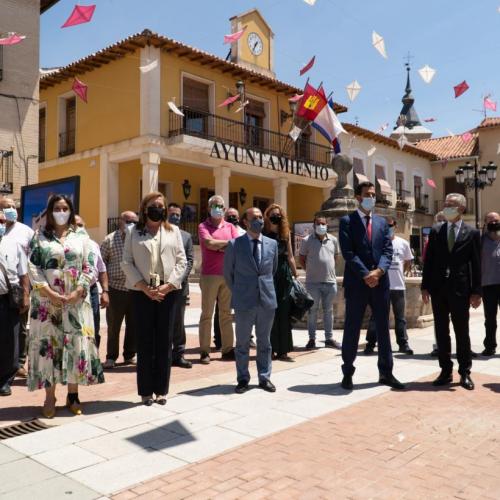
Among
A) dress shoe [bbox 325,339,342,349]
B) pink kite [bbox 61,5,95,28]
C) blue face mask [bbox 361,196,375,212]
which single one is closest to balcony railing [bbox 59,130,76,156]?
pink kite [bbox 61,5,95,28]

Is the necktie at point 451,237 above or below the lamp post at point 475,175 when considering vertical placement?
below

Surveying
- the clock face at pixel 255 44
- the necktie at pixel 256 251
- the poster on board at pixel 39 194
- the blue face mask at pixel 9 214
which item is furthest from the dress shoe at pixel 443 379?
the clock face at pixel 255 44

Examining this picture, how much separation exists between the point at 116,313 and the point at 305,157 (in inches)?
786

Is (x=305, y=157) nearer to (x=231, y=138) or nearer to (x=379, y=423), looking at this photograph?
(x=231, y=138)

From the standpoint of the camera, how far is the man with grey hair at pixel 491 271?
688 cm

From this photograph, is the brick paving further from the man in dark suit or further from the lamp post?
the lamp post

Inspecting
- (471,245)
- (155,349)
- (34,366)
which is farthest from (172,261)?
(471,245)

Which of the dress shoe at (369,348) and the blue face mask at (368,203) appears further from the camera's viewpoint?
the dress shoe at (369,348)

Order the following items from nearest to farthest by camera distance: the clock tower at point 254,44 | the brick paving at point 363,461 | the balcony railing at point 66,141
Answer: the brick paving at point 363,461 < the balcony railing at point 66,141 < the clock tower at point 254,44

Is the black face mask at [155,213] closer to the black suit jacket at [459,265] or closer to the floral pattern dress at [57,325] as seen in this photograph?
the floral pattern dress at [57,325]

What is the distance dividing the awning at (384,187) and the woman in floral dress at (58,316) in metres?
27.7

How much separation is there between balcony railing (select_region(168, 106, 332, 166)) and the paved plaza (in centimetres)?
1532

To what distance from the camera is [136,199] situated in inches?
830

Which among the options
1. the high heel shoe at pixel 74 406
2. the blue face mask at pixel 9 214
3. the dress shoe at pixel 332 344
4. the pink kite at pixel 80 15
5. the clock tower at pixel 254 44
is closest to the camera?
the high heel shoe at pixel 74 406
